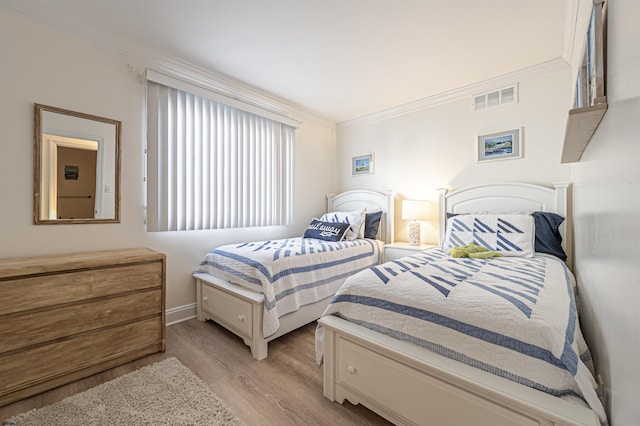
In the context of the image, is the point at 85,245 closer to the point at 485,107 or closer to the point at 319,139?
the point at 319,139

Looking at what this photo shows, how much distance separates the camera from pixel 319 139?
163 inches

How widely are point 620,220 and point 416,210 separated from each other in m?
2.45

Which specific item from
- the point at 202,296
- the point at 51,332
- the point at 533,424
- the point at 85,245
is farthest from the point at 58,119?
the point at 533,424

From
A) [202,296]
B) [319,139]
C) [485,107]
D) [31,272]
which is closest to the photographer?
[31,272]

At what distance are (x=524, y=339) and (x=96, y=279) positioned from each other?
94.1 inches

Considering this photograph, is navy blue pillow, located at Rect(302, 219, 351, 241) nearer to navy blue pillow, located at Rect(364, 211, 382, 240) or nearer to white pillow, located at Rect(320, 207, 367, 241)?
white pillow, located at Rect(320, 207, 367, 241)

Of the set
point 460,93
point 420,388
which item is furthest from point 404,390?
point 460,93

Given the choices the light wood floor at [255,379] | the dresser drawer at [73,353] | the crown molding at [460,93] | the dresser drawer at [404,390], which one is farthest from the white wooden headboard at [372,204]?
the dresser drawer at [73,353]

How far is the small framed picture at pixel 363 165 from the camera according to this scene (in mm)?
3908

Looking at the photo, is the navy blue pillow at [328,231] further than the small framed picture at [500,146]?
Yes

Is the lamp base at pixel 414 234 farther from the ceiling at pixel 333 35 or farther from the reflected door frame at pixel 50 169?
the reflected door frame at pixel 50 169

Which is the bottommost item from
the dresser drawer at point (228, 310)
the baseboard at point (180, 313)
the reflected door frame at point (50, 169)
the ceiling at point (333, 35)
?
the baseboard at point (180, 313)

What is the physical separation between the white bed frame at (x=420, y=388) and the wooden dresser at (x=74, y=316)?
142 centimetres

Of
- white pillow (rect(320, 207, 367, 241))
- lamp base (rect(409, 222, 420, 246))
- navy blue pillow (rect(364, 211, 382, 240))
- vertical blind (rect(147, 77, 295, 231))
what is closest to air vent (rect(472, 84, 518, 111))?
lamp base (rect(409, 222, 420, 246))
